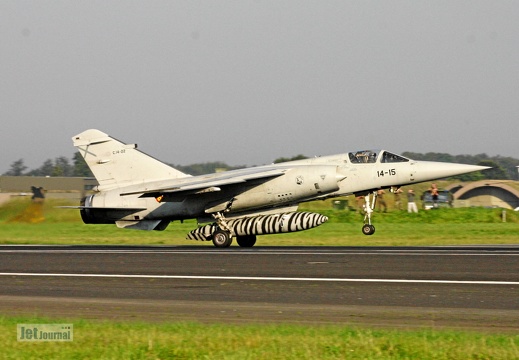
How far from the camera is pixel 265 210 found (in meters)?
24.6

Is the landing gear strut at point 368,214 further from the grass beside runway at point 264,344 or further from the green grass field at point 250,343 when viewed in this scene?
the grass beside runway at point 264,344

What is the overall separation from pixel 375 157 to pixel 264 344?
16376 millimetres

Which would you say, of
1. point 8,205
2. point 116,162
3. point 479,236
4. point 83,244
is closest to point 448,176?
point 479,236

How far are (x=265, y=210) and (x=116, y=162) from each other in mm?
5315

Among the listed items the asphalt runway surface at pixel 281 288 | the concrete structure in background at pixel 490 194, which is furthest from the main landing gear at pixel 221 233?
the concrete structure in background at pixel 490 194

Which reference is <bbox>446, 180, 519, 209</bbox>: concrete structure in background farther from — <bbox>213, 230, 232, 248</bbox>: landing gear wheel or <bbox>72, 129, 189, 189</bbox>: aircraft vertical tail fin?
<bbox>213, 230, 232, 248</bbox>: landing gear wheel

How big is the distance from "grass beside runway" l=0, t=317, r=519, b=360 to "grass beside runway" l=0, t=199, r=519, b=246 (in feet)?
54.3

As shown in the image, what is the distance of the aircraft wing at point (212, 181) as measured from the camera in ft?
76.6

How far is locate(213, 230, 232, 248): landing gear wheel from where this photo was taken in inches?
942

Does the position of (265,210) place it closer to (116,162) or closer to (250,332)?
(116,162)

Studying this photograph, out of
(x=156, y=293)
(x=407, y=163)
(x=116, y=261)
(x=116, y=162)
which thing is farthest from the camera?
(x=116, y=162)
